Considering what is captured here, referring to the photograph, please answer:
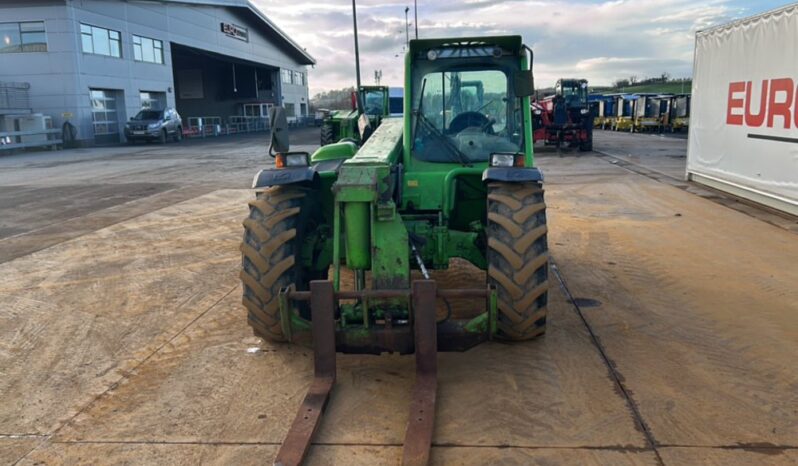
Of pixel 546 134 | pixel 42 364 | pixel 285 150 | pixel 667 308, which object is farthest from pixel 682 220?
pixel 546 134

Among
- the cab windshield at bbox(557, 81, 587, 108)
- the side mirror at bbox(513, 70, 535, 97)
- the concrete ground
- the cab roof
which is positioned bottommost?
the concrete ground

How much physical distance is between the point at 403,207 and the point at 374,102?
17.3 m

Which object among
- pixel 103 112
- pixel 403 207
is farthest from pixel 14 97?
pixel 403 207

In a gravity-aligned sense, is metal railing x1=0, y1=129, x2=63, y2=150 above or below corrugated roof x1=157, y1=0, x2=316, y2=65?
below

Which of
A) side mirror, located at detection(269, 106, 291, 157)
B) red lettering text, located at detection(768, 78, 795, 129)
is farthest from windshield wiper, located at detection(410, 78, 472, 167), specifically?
red lettering text, located at detection(768, 78, 795, 129)

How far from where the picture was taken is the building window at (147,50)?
3775cm

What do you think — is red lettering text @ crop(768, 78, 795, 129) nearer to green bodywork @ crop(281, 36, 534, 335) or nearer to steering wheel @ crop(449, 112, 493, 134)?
green bodywork @ crop(281, 36, 534, 335)

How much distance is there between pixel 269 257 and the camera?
461cm

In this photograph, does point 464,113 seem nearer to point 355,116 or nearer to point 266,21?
point 355,116

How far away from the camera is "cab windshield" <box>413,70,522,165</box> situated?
18.6 ft

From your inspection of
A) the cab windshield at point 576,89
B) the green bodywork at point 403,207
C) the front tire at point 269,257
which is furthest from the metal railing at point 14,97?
the front tire at point 269,257

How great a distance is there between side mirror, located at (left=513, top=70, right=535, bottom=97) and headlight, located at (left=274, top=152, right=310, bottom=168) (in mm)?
1880

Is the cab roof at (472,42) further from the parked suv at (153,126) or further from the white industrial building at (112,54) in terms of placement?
the parked suv at (153,126)

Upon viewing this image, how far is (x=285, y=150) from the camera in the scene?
16.5 ft
